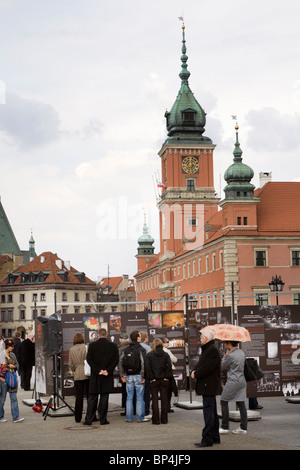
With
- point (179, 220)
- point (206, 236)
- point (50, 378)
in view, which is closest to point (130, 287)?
point (179, 220)

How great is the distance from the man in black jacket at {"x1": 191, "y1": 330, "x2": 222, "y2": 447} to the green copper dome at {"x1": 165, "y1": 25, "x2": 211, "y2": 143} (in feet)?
259

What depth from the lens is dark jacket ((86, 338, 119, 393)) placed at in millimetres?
14984

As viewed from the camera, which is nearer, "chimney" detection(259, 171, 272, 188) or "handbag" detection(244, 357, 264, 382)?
"handbag" detection(244, 357, 264, 382)

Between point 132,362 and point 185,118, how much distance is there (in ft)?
259

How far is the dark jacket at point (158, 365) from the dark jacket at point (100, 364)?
2.56 feet

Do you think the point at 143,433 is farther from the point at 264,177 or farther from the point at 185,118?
the point at 185,118

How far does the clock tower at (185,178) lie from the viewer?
3457 inches

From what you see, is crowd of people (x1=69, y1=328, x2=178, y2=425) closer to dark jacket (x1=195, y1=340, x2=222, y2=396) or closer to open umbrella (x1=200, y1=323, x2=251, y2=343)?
open umbrella (x1=200, y1=323, x2=251, y2=343)

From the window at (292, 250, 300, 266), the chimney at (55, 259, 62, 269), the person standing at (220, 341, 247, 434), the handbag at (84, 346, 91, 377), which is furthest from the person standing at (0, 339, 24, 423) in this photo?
the chimney at (55, 259, 62, 269)

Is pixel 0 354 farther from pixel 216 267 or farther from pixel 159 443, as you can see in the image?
pixel 216 267

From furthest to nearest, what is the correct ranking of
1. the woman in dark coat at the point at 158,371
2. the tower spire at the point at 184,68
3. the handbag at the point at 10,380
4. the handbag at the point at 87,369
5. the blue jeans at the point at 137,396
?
the tower spire at the point at 184,68, the handbag at the point at 87,369, the handbag at the point at 10,380, the blue jeans at the point at 137,396, the woman in dark coat at the point at 158,371

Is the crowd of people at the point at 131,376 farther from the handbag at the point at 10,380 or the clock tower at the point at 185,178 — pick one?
the clock tower at the point at 185,178

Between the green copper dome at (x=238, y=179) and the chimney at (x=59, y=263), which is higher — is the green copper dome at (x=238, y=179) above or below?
above

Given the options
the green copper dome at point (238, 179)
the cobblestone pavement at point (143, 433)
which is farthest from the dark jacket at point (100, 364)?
the green copper dome at point (238, 179)
